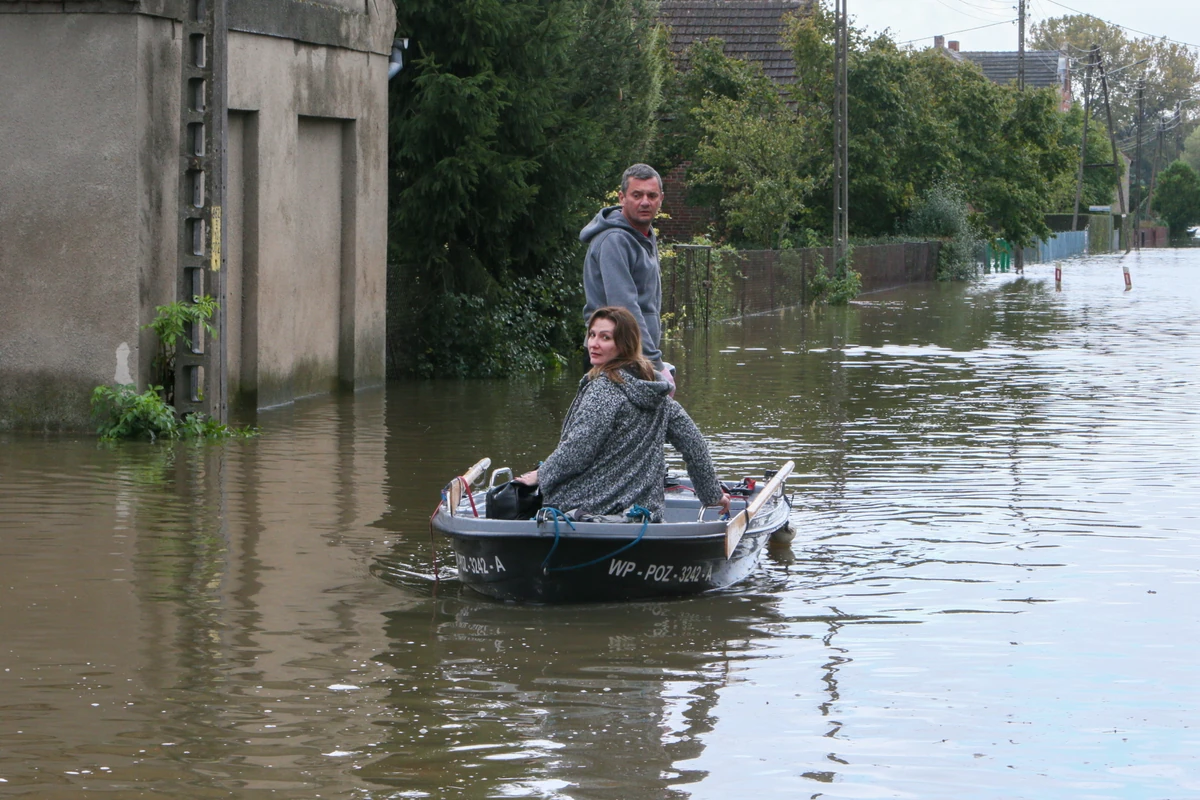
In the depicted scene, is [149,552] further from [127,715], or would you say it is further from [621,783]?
[621,783]

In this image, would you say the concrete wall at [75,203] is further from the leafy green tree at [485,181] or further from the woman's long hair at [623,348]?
the woman's long hair at [623,348]

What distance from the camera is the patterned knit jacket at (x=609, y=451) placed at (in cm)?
859

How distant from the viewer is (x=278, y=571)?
373 inches

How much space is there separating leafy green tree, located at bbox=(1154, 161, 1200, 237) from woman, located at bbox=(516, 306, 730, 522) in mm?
121088

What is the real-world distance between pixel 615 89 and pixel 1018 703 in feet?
69.4

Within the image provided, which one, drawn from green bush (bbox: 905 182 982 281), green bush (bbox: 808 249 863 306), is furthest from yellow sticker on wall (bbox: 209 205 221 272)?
green bush (bbox: 905 182 982 281)

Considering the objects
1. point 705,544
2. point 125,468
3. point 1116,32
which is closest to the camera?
point 705,544

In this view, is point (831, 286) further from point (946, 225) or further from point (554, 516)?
point (554, 516)

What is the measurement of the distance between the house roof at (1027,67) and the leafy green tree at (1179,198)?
38.9ft

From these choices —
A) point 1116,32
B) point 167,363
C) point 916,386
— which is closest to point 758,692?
point 167,363

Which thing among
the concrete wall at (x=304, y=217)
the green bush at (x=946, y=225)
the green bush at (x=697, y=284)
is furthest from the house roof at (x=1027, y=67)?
the concrete wall at (x=304, y=217)

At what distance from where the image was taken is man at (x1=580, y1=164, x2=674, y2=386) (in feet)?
30.8

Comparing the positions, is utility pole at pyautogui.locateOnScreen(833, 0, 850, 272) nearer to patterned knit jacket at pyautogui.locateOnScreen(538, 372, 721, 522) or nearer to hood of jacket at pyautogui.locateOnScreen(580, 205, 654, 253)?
hood of jacket at pyautogui.locateOnScreen(580, 205, 654, 253)

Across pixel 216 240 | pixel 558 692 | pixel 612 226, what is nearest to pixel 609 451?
pixel 612 226
